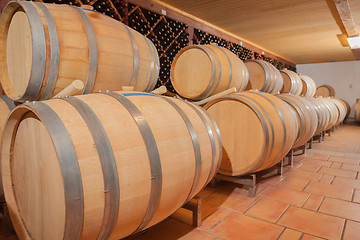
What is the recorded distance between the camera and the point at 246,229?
155 cm

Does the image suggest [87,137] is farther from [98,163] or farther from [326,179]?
[326,179]

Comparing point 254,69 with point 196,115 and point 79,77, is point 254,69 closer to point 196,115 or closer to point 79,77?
point 196,115

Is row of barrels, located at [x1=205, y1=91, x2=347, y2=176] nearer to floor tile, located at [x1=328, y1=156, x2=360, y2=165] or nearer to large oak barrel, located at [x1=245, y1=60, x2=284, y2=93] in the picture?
large oak barrel, located at [x1=245, y1=60, x2=284, y2=93]

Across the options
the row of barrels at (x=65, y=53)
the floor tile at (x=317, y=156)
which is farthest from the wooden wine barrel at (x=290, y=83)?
the row of barrels at (x=65, y=53)

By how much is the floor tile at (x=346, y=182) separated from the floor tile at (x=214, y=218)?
1.37m

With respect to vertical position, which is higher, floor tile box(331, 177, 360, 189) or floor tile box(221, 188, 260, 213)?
floor tile box(331, 177, 360, 189)

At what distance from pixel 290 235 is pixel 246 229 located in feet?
0.86

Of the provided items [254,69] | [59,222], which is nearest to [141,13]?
[254,69]

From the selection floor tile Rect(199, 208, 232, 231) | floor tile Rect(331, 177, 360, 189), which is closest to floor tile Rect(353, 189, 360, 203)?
floor tile Rect(331, 177, 360, 189)

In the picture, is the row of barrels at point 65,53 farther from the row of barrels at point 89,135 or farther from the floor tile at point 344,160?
the floor tile at point 344,160

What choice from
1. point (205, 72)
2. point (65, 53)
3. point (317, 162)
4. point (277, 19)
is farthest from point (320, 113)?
point (65, 53)

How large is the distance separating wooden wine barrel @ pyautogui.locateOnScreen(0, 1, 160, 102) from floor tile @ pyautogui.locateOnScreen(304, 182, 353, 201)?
1.94m

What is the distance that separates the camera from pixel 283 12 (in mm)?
3725

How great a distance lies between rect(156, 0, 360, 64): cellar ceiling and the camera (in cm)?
338
